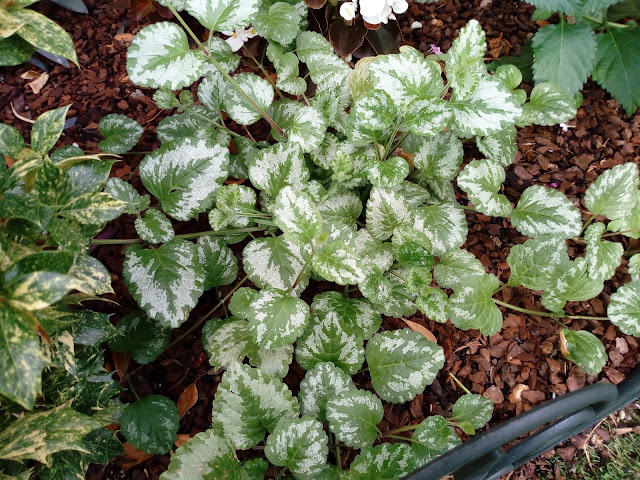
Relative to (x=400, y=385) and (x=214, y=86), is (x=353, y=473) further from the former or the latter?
(x=214, y=86)

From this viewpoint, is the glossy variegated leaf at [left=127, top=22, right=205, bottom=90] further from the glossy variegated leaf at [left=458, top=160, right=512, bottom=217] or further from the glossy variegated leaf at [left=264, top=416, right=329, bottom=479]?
the glossy variegated leaf at [left=264, top=416, right=329, bottom=479]

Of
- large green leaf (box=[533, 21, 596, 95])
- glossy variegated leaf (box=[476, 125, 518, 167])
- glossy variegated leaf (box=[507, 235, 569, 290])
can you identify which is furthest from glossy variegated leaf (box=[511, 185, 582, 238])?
large green leaf (box=[533, 21, 596, 95])

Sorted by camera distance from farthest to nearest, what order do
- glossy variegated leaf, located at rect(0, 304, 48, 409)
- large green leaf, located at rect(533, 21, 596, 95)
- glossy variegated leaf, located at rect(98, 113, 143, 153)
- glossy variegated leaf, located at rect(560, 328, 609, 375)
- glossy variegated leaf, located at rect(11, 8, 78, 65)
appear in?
large green leaf, located at rect(533, 21, 596, 95) < glossy variegated leaf, located at rect(98, 113, 143, 153) < glossy variegated leaf, located at rect(560, 328, 609, 375) < glossy variegated leaf, located at rect(11, 8, 78, 65) < glossy variegated leaf, located at rect(0, 304, 48, 409)

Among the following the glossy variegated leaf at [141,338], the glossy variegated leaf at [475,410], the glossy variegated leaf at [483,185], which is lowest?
the glossy variegated leaf at [141,338]

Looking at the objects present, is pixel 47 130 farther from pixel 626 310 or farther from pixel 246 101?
pixel 626 310

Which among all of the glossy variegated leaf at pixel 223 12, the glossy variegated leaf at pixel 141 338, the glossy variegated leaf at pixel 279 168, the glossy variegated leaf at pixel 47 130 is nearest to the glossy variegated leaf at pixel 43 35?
the glossy variegated leaf at pixel 47 130

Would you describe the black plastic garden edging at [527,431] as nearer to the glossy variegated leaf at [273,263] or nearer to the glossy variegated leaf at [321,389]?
the glossy variegated leaf at [321,389]
